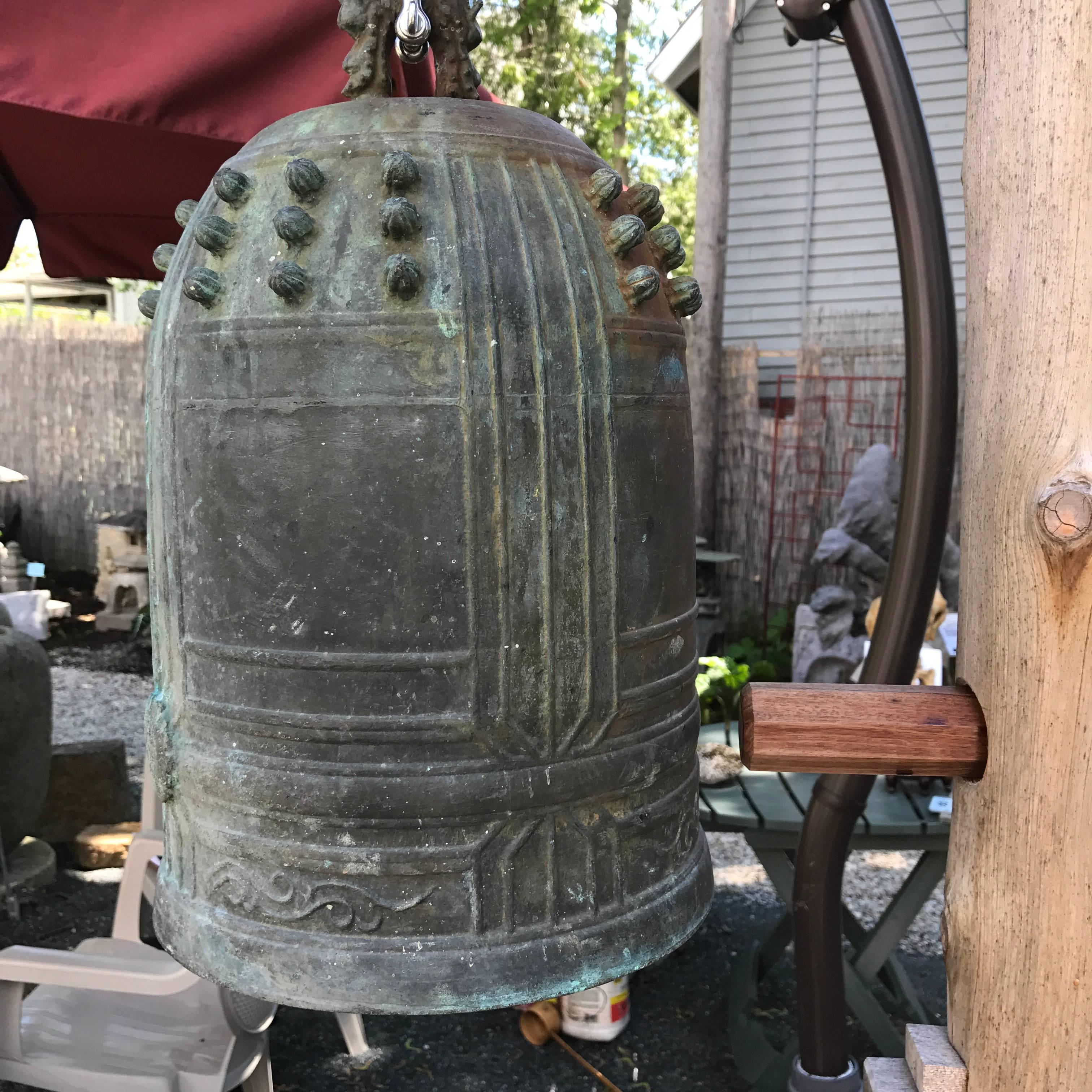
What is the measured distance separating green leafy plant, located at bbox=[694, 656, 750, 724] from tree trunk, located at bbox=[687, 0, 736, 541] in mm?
1240

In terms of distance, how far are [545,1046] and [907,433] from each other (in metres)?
2.14

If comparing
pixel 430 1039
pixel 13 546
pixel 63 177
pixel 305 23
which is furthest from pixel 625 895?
pixel 13 546

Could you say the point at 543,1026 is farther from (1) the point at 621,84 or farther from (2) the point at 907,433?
(1) the point at 621,84

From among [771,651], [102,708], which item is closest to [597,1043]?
[771,651]

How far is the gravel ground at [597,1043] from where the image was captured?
282 cm

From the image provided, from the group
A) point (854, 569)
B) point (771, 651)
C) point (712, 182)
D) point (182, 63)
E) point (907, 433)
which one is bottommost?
point (771, 651)

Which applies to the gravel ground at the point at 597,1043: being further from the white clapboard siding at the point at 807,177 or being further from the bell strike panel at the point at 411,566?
the white clapboard siding at the point at 807,177

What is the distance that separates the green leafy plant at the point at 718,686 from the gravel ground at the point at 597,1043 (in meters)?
0.84

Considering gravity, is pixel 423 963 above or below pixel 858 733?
below

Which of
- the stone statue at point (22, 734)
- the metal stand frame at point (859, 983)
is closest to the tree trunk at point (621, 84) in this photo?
the stone statue at point (22, 734)

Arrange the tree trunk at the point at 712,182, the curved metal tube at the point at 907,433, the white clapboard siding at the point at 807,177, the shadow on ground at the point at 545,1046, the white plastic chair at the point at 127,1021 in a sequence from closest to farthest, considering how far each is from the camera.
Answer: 1. the curved metal tube at the point at 907,433
2. the white plastic chair at the point at 127,1021
3. the shadow on ground at the point at 545,1046
4. the tree trunk at the point at 712,182
5. the white clapboard siding at the point at 807,177

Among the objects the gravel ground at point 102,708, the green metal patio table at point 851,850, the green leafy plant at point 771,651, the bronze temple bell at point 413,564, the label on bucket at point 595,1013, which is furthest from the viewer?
the green leafy plant at point 771,651

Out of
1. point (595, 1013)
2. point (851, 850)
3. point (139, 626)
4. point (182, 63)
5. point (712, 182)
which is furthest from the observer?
point (139, 626)

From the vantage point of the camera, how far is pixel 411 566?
993 mm
